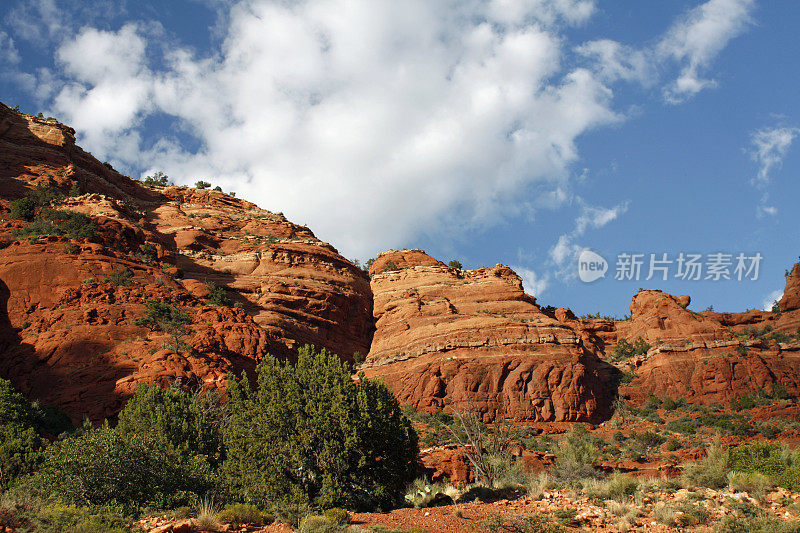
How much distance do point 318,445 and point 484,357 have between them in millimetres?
27073

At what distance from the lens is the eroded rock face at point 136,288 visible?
3073 cm

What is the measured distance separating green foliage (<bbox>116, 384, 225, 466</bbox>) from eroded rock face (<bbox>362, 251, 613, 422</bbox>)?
2040 cm

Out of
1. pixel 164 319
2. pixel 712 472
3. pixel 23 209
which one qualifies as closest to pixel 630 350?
pixel 712 472

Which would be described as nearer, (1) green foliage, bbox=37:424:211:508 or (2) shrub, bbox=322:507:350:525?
(2) shrub, bbox=322:507:350:525

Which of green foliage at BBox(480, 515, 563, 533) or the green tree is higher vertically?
the green tree

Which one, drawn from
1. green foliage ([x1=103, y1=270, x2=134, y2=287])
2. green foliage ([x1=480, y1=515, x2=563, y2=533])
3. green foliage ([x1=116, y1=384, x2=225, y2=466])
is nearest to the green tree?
green foliage ([x1=103, y1=270, x2=134, y2=287])

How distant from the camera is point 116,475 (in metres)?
16.9

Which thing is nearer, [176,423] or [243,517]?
[243,517]

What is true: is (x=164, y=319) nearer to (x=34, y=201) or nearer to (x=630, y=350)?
(x=34, y=201)

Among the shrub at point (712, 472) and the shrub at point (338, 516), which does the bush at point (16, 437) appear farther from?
the shrub at point (712, 472)

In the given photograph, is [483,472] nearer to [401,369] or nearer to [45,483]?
[45,483]

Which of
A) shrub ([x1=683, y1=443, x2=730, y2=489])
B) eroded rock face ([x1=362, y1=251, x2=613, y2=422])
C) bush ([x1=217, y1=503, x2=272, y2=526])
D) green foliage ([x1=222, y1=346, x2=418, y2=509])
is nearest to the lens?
bush ([x1=217, y1=503, x2=272, y2=526])

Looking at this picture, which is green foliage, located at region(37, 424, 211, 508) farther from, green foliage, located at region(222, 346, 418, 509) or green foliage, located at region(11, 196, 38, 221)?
green foliage, located at region(11, 196, 38, 221)

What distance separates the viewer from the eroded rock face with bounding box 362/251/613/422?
42.4 metres
